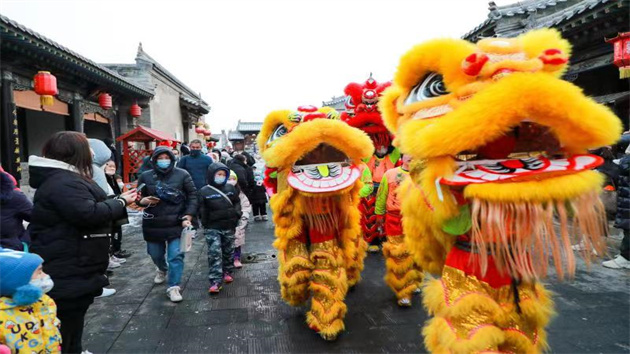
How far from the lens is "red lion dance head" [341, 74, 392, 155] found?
14.5 feet

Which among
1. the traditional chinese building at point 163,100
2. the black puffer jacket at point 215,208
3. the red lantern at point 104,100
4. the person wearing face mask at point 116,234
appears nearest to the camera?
the black puffer jacket at point 215,208

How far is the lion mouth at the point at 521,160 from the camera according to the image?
143cm

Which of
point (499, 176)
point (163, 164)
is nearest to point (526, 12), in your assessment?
point (163, 164)

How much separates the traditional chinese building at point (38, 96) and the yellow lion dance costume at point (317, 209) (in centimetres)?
471

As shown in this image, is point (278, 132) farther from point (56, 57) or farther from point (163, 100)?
point (163, 100)

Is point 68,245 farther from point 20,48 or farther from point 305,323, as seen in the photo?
point 20,48

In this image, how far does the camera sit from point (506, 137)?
173 centimetres

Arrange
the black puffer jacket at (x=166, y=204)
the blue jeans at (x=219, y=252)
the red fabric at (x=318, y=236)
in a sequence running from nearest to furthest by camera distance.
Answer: the red fabric at (x=318, y=236) → the black puffer jacket at (x=166, y=204) → the blue jeans at (x=219, y=252)

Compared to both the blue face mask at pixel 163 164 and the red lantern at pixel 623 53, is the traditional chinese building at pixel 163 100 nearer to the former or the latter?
the blue face mask at pixel 163 164

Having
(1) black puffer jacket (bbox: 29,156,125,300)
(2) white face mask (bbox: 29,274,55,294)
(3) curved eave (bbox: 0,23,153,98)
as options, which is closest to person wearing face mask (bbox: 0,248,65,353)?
(2) white face mask (bbox: 29,274,55,294)

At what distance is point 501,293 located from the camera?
164 centimetres

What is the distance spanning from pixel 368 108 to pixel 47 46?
211 inches

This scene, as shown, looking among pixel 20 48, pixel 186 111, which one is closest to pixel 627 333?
pixel 20 48

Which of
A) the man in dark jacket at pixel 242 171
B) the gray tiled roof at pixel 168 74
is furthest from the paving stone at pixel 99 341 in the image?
the gray tiled roof at pixel 168 74
